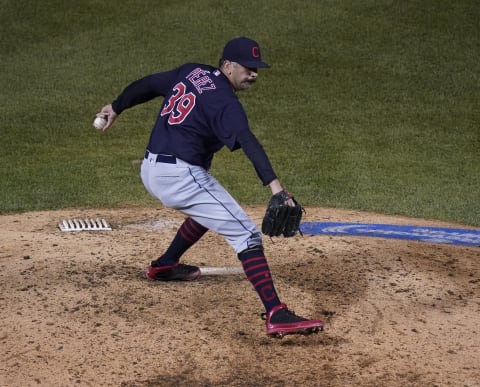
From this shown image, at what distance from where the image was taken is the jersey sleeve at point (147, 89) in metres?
5.83

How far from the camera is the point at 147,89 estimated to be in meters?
5.91

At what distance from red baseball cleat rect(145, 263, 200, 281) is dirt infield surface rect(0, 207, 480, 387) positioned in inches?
2.8

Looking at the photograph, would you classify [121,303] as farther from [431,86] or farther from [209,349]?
[431,86]

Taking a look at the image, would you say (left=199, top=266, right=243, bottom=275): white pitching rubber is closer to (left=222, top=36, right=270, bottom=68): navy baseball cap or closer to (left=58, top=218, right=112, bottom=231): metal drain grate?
(left=58, top=218, right=112, bottom=231): metal drain grate

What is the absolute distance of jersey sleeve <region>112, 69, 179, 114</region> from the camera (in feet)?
19.1

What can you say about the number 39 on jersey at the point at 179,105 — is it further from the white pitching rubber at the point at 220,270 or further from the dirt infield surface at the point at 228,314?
the white pitching rubber at the point at 220,270

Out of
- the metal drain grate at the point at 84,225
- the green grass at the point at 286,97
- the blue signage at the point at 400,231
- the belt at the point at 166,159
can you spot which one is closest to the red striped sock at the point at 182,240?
the belt at the point at 166,159

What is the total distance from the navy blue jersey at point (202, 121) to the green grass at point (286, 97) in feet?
10.4

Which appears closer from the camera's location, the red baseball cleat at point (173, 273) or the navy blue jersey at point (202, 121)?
the navy blue jersey at point (202, 121)

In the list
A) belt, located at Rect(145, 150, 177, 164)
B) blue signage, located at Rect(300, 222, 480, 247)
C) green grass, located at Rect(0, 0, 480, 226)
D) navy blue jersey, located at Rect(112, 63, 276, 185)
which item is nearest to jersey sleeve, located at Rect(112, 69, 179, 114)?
navy blue jersey, located at Rect(112, 63, 276, 185)

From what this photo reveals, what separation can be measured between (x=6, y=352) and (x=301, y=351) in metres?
1.68

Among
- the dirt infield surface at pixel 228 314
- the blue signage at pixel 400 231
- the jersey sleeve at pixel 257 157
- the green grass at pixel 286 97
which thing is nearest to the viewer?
the dirt infield surface at pixel 228 314

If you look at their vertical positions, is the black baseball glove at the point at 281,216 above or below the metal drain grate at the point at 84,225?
above

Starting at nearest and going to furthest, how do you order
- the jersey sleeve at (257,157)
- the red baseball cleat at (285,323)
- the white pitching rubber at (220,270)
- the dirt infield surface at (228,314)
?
the dirt infield surface at (228,314) → the jersey sleeve at (257,157) → the red baseball cleat at (285,323) → the white pitching rubber at (220,270)
